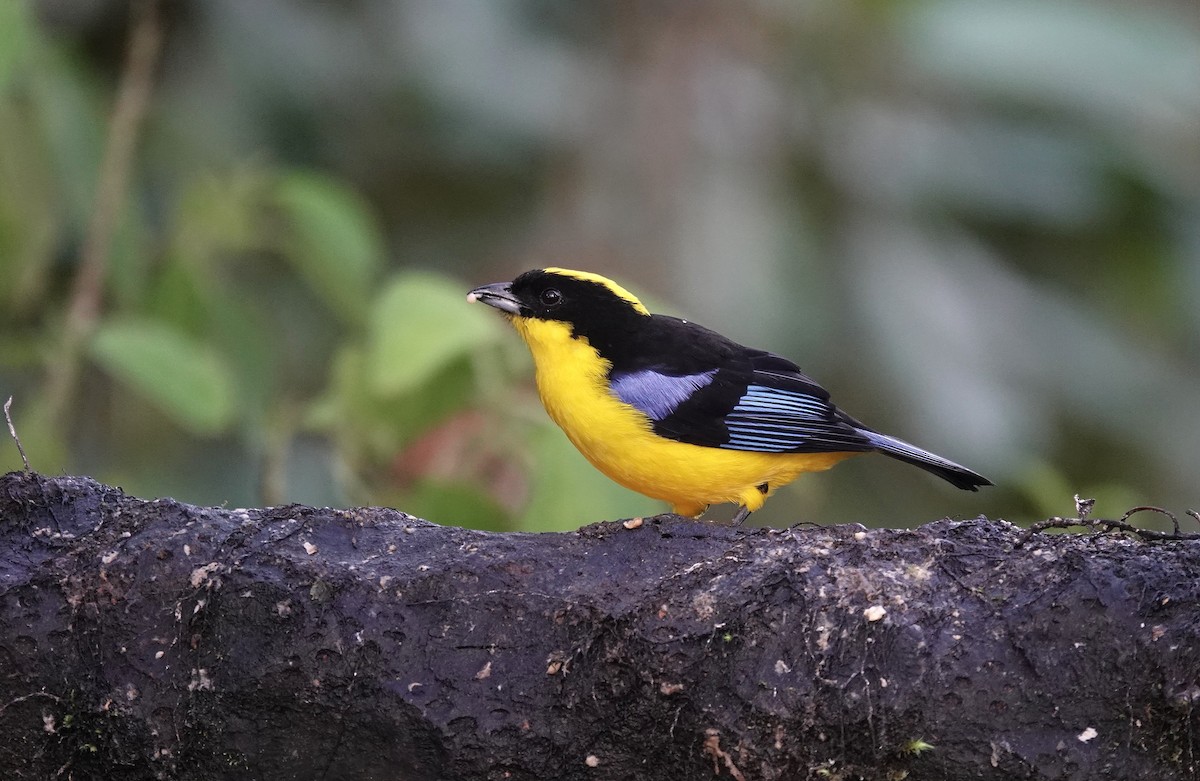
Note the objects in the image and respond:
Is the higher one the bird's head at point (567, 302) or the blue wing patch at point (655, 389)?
the bird's head at point (567, 302)

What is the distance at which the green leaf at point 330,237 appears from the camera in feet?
13.3

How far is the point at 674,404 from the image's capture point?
3486 mm

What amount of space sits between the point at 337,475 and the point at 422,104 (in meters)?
3.42

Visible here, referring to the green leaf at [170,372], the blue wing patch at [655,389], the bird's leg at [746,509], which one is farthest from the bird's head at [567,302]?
the green leaf at [170,372]

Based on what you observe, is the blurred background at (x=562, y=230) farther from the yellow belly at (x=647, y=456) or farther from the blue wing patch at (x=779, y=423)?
the blue wing patch at (x=779, y=423)

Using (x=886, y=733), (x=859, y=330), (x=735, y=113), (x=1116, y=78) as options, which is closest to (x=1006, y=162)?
(x=1116, y=78)

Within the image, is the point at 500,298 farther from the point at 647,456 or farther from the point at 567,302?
the point at 647,456

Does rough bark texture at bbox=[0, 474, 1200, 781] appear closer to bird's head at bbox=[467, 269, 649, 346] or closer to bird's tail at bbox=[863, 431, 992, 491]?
bird's tail at bbox=[863, 431, 992, 491]

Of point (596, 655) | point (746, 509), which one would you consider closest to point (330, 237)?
point (746, 509)

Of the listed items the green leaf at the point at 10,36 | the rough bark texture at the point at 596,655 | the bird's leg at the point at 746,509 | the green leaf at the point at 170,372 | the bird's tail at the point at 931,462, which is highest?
the green leaf at the point at 10,36

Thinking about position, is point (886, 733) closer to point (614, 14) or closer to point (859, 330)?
point (614, 14)

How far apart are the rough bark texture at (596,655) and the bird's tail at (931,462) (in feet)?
3.25

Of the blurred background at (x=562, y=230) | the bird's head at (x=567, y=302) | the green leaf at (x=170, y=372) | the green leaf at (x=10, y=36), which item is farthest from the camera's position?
the blurred background at (x=562, y=230)

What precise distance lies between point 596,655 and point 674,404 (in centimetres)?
134
